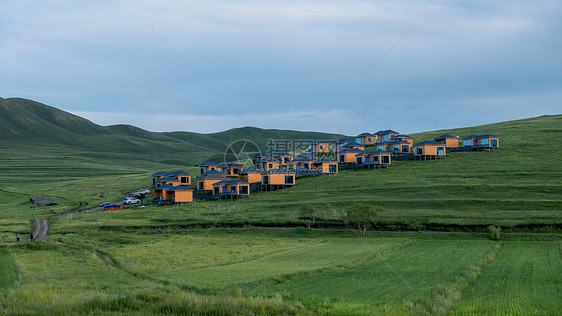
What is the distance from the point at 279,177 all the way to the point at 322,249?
4622 centimetres

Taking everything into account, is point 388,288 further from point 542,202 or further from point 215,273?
point 542,202

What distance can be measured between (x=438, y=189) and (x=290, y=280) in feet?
163

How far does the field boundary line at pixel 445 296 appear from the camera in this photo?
63.1 ft

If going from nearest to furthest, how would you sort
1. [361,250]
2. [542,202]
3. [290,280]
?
[290,280] < [361,250] < [542,202]

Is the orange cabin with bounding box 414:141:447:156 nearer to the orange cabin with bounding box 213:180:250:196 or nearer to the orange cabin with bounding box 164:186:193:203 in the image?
the orange cabin with bounding box 213:180:250:196

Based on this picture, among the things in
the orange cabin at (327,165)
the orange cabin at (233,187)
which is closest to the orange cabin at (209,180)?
the orange cabin at (233,187)

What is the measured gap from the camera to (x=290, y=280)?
27.5 m

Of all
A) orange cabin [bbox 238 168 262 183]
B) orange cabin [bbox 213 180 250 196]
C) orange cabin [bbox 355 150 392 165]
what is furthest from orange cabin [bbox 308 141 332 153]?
orange cabin [bbox 213 180 250 196]

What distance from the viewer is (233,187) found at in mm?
86125

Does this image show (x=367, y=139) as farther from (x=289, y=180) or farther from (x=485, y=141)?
(x=289, y=180)

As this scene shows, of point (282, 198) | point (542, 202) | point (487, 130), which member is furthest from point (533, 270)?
point (487, 130)

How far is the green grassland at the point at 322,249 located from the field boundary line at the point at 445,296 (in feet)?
0.29

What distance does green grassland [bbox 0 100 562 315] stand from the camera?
2030cm

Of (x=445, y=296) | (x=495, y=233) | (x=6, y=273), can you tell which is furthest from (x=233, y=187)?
(x=445, y=296)
